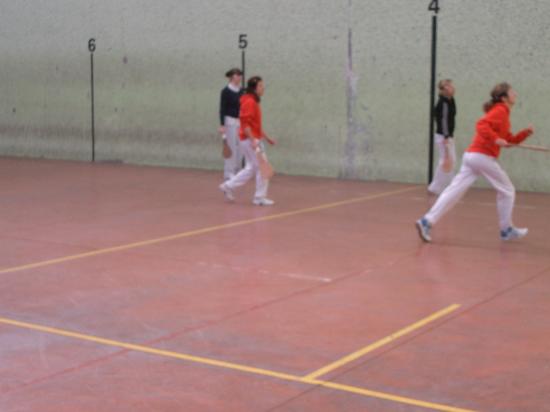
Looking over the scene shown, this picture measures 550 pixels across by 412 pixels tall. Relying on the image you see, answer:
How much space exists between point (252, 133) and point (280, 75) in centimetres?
485

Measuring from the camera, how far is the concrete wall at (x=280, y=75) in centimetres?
1548

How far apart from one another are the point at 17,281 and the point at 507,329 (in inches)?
166

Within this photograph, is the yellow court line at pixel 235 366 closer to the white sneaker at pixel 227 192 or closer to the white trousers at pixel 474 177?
the white trousers at pixel 474 177

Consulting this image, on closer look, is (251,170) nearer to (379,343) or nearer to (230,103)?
(230,103)

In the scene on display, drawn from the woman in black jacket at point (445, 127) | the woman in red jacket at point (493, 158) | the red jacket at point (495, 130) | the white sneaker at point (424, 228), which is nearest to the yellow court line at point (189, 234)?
the woman in black jacket at point (445, 127)

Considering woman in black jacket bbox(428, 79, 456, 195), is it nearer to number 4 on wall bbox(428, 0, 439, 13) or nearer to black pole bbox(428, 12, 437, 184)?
black pole bbox(428, 12, 437, 184)

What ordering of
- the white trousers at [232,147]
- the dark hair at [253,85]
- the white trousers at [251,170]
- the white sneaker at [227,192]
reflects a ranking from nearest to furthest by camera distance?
the dark hair at [253,85], the white trousers at [251,170], the white sneaker at [227,192], the white trousers at [232,147]

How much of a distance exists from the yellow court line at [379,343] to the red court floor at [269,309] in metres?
0.02

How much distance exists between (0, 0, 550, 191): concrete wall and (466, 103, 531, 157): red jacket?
5446 mm

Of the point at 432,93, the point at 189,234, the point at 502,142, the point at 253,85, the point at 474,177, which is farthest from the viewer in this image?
the point at 432,93

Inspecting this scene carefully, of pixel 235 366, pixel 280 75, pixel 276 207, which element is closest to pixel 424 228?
pixel 276 207

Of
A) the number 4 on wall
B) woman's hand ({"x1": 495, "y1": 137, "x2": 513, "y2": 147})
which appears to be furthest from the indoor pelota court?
the number 4 on wall

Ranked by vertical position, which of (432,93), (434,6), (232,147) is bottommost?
(232,147)

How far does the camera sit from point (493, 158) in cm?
1021
